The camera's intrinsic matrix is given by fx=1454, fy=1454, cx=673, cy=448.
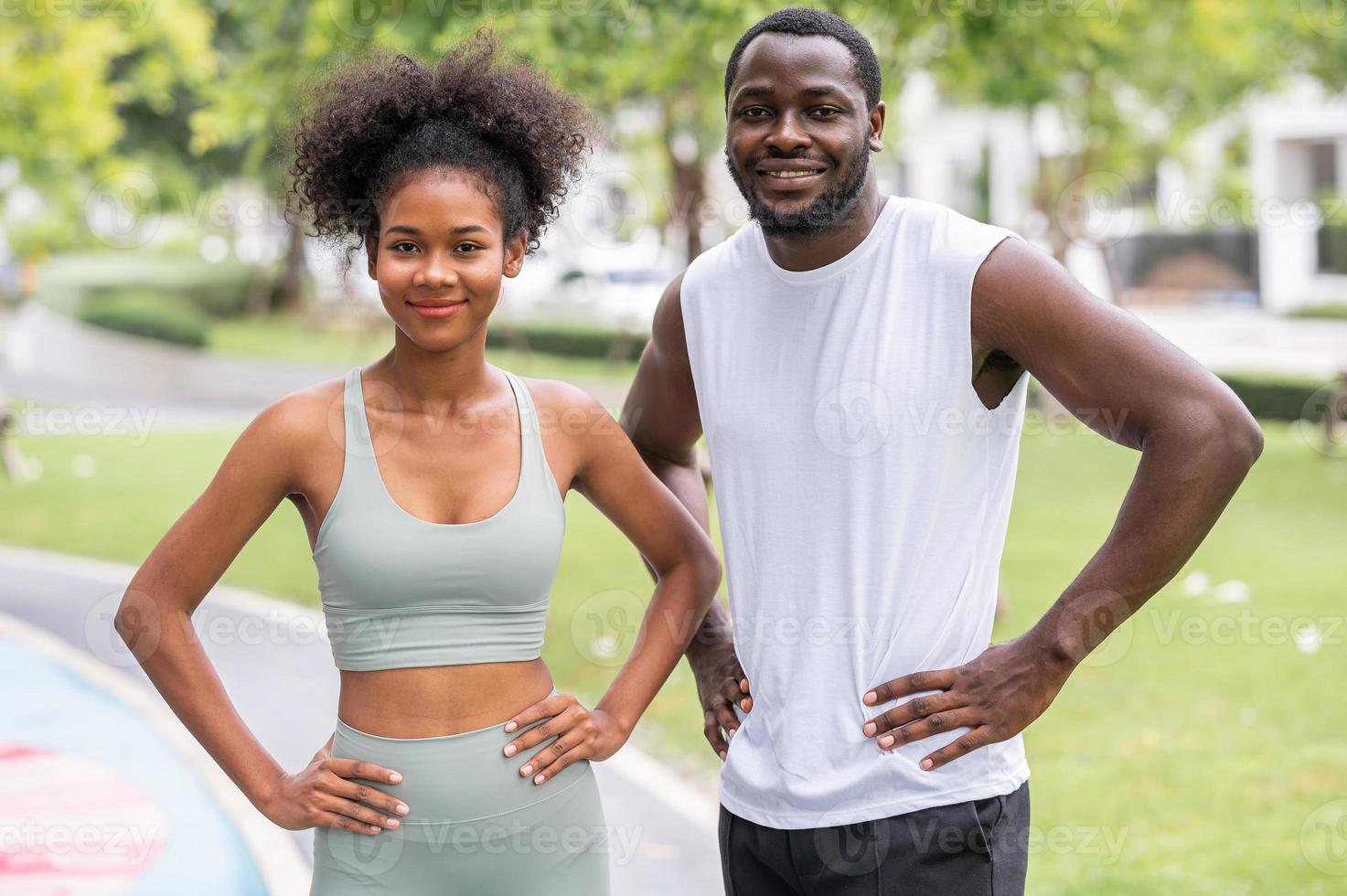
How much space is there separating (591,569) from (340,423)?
24.5 ft

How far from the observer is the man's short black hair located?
2352 millimetres

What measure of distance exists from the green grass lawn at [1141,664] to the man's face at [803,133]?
3328mm

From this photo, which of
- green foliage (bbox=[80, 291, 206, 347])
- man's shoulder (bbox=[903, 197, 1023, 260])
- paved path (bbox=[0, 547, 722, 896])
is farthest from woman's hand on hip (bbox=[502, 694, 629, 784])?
green foliage (bbox=[80, 291, 206, 347])

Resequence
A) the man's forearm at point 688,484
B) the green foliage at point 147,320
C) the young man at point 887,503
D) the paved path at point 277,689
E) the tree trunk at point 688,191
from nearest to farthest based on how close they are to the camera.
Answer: the young man at point 887,503
the man's forearm at point 688,484
the paved path at point 277,689
the tree trunk at point 688,191
the green foliage at point 147,320

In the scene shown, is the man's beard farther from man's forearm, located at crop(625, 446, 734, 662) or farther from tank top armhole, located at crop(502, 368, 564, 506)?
man's forearm, located at crop(625, 446, 734, 662)

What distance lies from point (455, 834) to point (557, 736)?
0.23 meters

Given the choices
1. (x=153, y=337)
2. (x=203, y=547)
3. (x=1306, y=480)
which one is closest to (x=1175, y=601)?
(x=1306, y=480)

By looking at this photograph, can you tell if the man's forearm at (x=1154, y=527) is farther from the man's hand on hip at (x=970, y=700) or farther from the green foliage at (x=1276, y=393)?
the green foliage at (x=1276, y=393)

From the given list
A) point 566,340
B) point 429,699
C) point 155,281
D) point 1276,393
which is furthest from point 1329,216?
point 429,699

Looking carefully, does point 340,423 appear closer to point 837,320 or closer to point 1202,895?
point 837,320

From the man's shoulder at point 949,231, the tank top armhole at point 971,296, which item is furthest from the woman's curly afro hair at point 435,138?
the tank top armhole at point 971,296

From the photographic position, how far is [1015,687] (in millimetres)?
2277

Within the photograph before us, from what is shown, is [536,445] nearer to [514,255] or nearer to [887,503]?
[514,255]

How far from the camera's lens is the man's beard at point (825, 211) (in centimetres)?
232
